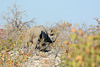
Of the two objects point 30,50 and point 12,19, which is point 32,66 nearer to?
point 30,50

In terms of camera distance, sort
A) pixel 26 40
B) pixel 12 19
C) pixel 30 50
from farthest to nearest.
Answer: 1. pixel 12 19
2. pixel 26 40
3. pixel 30 50

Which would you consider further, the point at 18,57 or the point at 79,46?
the point at 18,57

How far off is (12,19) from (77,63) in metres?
22.4

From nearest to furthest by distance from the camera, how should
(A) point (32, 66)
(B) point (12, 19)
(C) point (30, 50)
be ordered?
(A) point (32, 66) < (C) point (30, 50) < (B) point (12, 19)

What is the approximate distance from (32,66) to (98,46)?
20.1ft

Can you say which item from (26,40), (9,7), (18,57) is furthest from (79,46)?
(9,7)

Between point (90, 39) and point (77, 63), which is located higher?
point (90, 39)

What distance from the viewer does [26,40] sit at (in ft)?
43.0

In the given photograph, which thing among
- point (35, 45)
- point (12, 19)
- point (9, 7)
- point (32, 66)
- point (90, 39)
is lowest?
point (32, 66)

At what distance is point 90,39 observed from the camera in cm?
329

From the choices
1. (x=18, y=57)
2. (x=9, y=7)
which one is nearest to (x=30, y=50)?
(x=18, y=57)

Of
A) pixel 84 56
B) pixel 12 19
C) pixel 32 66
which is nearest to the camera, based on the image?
pixel 84 56

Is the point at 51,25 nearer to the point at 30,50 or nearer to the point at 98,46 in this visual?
the point at 30,50

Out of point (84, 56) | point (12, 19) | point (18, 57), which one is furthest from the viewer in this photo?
point (12, 19)
